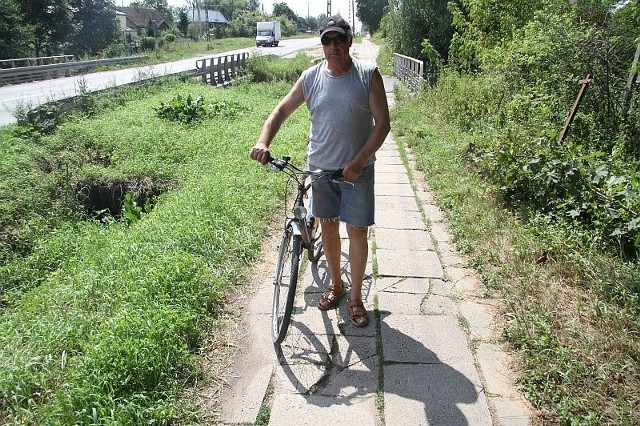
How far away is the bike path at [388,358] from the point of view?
240cm

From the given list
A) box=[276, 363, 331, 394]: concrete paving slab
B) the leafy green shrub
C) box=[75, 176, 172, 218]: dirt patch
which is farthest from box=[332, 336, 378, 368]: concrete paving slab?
the leafy green shrub

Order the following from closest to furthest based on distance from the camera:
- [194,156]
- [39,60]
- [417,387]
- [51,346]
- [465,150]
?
[417,387]
[51,346]
[465,150]
[194,156]
[39,60]

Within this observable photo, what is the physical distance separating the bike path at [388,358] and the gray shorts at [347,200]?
74 cm

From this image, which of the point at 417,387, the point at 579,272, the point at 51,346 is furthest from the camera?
the point at 579,272

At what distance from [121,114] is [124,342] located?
877 cm

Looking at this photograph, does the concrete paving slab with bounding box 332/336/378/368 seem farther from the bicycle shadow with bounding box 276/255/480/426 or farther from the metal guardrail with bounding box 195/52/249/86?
the metal guardrail with bounding box 195/52/249/86

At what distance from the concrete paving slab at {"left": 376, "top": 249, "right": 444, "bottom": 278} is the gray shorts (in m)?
1.08

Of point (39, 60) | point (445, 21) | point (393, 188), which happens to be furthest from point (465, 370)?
point (39, 60)

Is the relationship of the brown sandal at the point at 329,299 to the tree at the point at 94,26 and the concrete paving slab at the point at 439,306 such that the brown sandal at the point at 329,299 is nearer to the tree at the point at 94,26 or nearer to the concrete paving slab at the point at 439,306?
the concrete paving slab at the point at 439,306

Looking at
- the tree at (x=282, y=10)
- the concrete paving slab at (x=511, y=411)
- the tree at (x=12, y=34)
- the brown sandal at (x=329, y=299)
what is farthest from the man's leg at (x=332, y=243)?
the tree at (x=282, y=10)

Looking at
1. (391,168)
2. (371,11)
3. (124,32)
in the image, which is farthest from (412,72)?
(371,11)

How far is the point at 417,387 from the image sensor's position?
255cm

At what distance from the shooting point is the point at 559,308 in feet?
9.82

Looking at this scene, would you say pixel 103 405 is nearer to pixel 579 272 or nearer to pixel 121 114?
pixel 579 272
